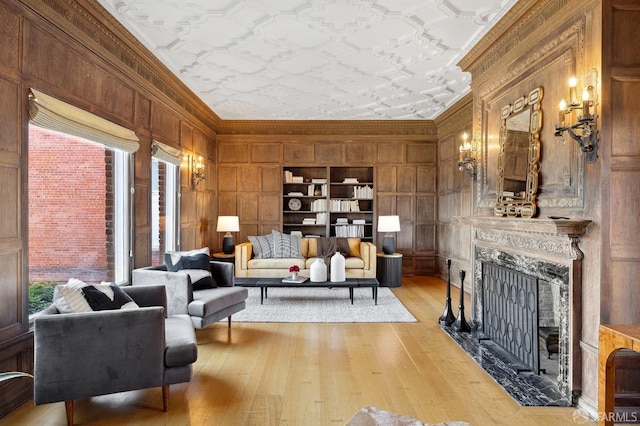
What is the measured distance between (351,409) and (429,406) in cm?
54

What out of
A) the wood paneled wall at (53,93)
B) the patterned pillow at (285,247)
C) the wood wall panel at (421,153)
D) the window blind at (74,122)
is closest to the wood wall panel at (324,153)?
the wood wall panel at (421,153)

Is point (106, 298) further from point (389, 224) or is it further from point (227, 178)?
point (227, 178)

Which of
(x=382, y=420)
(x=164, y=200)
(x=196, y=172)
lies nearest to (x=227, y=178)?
(x=196, y=172)

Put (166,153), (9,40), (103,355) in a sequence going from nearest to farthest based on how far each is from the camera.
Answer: (103,355) → (9,40) → (166,153)

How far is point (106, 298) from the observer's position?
2914 mm

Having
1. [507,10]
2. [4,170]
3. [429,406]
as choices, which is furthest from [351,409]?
[507,10]

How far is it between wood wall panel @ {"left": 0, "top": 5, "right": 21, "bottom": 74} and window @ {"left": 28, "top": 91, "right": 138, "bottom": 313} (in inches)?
9.3

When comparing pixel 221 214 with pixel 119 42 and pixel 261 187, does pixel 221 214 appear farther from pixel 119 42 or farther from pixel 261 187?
pixel 119 42

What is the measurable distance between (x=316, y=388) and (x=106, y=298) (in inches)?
66.8

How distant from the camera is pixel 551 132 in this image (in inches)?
123

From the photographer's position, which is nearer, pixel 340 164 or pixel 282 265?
pixel 282 265

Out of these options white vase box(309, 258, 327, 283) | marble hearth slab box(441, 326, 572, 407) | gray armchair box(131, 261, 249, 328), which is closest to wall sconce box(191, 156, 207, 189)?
gray armchair box(131, 261, 249, 328)

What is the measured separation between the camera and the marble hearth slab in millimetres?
2832

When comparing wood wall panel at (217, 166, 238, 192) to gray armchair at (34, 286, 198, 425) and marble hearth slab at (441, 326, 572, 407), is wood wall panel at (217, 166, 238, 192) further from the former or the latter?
gray armchair at (34, 286, 198, 425)
